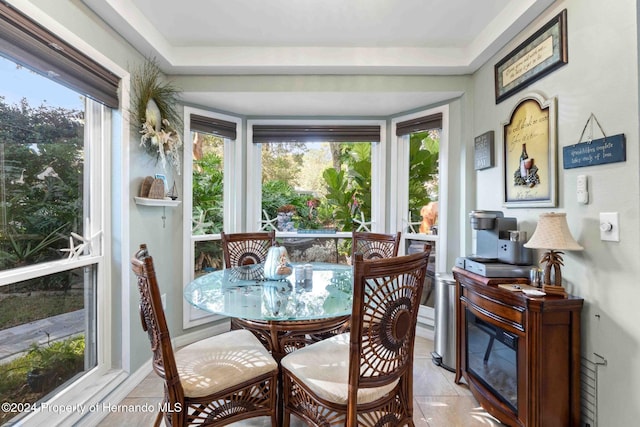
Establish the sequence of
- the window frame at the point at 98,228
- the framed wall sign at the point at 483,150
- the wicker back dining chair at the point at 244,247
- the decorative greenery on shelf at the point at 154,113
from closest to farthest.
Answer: the window frame at the point at 98,228
the decorative greenery on shelf at the point at 154,113
the framed wall sign at the point at 483,150
the wicker back dining chair at the point at 244,247

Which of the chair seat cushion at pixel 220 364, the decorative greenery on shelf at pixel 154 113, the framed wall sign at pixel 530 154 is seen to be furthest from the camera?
the decorative greenery on shelf at pixel 154 113

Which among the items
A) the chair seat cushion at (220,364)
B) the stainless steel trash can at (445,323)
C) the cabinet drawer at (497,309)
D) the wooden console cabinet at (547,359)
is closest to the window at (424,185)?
the stainless steel trash can at (445,323)

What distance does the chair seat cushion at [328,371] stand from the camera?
124cm

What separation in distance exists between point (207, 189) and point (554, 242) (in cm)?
275

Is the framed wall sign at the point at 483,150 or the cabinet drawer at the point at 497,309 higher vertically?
the framed wall sign at the point at 483,150

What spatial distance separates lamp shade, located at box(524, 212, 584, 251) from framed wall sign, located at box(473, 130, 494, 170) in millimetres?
867

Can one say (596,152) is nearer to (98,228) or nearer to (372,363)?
(372,363)

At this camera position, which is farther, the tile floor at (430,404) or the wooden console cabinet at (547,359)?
the tile floor at (430,404)

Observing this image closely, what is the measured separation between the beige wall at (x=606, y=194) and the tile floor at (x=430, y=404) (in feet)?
2.17

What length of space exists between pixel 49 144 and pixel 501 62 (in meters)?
2.92

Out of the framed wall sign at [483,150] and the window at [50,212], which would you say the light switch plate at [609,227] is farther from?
the window at [50,212]

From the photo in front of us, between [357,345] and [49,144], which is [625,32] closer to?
[357,345]

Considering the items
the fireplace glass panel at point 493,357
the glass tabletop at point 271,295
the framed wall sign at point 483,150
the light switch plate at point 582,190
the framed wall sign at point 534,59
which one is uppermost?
the framed wall sign at point 534,59

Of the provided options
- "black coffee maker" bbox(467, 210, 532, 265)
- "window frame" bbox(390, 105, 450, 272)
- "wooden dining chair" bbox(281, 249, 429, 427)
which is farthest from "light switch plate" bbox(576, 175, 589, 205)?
"window frame" bbox(390, 105, 450, 272)
